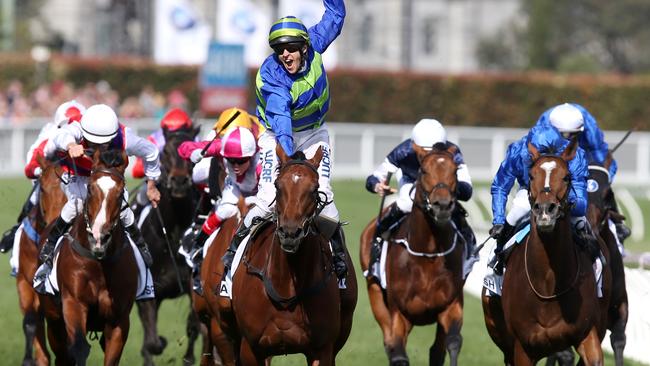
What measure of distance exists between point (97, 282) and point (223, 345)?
1.26 m

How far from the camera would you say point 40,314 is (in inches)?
440

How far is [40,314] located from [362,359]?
288 cm

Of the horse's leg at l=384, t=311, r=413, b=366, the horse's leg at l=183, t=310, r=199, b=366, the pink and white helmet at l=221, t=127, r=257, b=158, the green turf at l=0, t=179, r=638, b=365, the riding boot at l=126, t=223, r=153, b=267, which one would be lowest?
the green turf at l=0, t=179, r=638, b=365

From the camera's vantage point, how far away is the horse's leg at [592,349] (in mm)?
9336

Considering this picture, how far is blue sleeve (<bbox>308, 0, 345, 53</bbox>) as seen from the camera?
9516mm

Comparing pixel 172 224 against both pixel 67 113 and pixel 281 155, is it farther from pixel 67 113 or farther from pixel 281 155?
pixel 281 155

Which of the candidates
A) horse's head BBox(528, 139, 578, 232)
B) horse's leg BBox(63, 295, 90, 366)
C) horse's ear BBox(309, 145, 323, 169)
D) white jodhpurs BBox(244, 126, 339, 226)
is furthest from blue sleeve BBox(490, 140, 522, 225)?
horse's leg BBox(63, 295, 90, 366)

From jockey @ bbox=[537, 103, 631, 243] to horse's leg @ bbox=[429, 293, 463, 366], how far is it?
1.42 metres

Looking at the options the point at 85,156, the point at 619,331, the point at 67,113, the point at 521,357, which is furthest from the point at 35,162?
the point at 619,331

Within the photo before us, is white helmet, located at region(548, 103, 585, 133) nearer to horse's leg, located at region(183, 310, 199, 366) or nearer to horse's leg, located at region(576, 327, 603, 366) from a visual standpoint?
horse's leg, located at region(576, 327, 603, 366)

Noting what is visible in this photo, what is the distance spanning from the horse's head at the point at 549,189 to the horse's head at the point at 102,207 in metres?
2.54

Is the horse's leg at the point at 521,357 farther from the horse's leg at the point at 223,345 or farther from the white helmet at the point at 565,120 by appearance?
the horse's leg at the point at 223,345

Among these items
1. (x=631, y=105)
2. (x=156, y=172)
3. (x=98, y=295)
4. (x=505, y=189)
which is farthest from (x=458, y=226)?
(x=631, y=105)

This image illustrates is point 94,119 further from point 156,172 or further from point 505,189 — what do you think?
point 505,189
